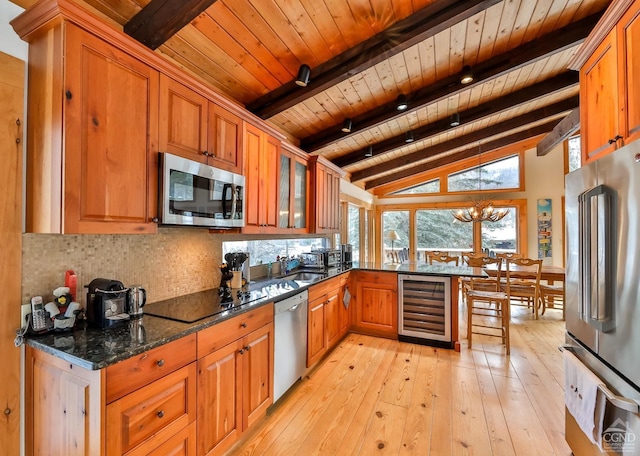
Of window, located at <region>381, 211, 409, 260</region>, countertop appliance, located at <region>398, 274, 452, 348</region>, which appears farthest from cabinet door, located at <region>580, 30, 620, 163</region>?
window, located at <region>381, 211, 409, 260</region>

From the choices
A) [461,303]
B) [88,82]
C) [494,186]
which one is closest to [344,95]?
[88,82]

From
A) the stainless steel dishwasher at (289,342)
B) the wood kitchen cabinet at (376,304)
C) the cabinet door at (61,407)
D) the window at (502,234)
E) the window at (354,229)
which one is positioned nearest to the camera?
the cabinet door at (61,407)

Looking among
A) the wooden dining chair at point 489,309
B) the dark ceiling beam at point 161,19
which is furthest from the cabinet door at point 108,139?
the wooden dining chair at point 489,309

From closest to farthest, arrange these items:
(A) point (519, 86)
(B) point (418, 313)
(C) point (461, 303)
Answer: (B) point (418, 313) < (A) point (519, 86) < (C) point (461, 303)

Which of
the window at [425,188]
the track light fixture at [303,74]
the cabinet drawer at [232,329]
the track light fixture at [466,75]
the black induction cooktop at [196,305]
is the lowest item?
the cabinet drawer at [232,329]

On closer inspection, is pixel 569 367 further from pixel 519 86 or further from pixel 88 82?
pixel 519 86

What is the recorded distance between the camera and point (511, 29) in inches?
104

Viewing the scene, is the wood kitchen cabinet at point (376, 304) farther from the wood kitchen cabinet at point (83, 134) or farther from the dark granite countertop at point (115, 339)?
the wood kitchen cabinet at point (83, 134)

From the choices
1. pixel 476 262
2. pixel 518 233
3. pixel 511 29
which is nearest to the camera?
pixel 511 29

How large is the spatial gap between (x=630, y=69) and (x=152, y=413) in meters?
2.75

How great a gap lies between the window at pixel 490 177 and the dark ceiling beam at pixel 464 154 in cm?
67

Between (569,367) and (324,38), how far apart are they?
273 cm

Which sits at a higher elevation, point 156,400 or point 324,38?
point 324,38

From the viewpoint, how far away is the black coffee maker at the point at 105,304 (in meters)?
1.46
